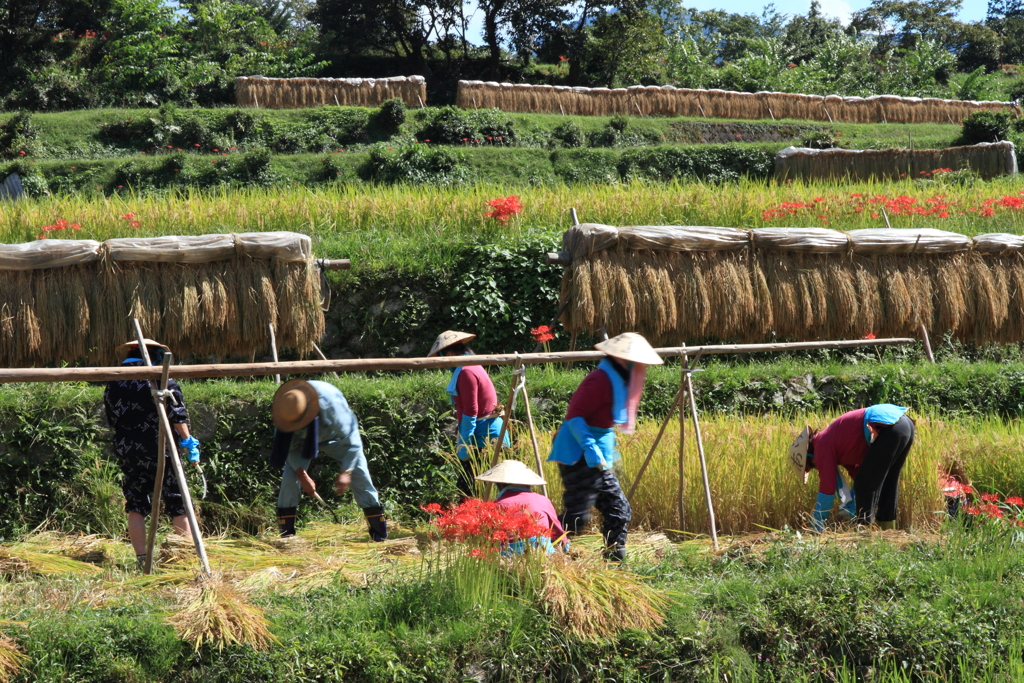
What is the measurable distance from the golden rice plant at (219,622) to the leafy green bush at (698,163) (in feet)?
54.7

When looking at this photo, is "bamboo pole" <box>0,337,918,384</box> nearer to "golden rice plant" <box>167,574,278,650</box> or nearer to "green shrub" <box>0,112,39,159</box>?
"golden rice plant" <box>167,574,278,650</box>

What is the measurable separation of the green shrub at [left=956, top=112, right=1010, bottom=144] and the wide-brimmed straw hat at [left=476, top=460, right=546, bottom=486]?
20251mm

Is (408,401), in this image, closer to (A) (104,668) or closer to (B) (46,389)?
(B) (46,389)

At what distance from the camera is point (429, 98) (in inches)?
1097

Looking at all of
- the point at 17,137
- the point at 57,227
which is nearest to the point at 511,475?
the point at 57,227

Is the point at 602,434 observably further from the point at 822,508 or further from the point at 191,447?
the point at 191,447

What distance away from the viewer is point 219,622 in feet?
13.6

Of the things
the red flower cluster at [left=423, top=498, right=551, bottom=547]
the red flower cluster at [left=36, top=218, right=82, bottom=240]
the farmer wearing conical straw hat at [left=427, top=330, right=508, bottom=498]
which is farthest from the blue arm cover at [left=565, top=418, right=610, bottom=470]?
the red flower cluster at [left=36, top=218, right=82, bottom=240]

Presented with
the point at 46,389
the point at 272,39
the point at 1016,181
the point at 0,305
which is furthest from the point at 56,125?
the point at 1016,181

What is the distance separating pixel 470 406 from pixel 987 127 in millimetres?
19505

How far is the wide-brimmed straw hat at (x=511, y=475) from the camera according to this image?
500 centimetres

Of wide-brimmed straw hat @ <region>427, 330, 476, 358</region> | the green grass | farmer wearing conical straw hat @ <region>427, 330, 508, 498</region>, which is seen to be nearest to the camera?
farmer wearing conical straw hat @ <region>427, 330, 508, 498</region>

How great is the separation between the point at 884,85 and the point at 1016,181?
16.2m

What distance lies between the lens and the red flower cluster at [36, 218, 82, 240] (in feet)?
32.6
